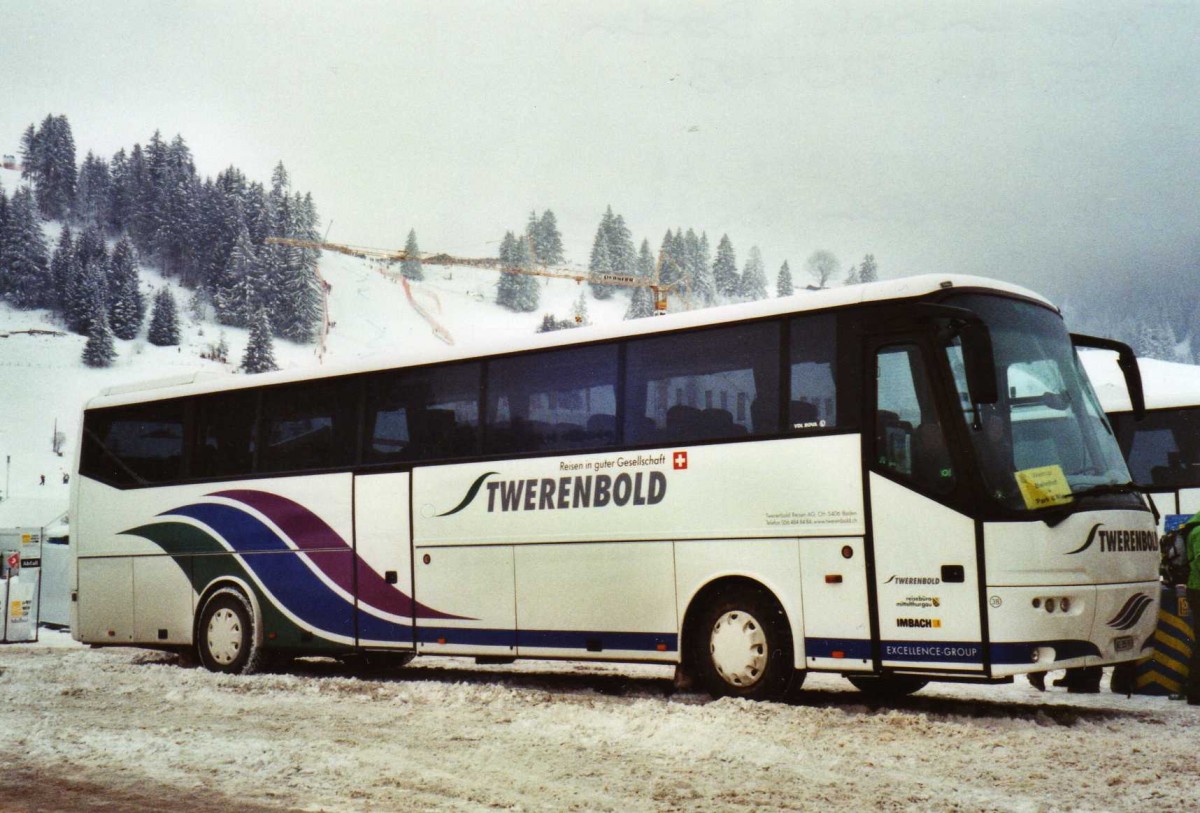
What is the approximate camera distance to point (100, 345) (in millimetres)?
124438

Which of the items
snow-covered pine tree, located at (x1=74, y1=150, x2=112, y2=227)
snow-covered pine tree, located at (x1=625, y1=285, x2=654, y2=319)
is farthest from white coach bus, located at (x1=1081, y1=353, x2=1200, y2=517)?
snow-covered pine tree, located at (x1=74, y1=150, x2=112, y2=227)

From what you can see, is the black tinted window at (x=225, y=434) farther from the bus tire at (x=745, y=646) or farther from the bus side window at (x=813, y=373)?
the bus side window at (x=813, y=373)

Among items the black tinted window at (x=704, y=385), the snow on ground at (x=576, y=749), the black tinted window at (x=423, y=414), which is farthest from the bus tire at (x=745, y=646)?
the black tinted window at (x=423, y=414)

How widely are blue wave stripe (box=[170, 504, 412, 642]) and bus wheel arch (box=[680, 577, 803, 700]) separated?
147 inches

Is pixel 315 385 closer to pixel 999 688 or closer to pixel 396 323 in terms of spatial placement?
pixel 999 688

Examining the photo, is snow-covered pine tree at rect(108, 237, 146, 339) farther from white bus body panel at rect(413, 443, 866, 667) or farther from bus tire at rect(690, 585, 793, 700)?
bus tire at rect(690, 585, 793, 700)

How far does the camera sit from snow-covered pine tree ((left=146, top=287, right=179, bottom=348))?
436 ft

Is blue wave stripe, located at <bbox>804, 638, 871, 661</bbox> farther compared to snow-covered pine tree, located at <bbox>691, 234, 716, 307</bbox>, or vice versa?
snow-covered pine tree, located at <bbox>691, 234, 716, 307</bbox>

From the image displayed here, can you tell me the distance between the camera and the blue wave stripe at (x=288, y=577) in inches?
547

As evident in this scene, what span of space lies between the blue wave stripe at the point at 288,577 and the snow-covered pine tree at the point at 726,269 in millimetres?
178279

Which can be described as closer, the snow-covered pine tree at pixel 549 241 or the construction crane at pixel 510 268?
the construction crane at pixel 510 268

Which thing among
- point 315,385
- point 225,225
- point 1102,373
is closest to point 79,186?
point 225,225

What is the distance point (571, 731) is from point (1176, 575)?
19.6ft

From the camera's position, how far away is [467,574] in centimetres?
1291
